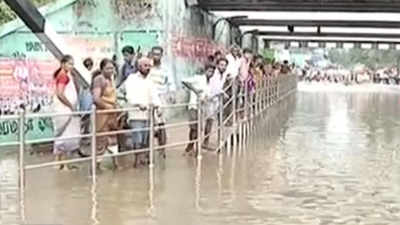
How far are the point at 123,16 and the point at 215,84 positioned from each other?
21.9 ft

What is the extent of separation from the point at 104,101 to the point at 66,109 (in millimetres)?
511

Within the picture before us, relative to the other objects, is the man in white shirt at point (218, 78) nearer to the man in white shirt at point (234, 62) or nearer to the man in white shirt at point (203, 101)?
the man in white shirt at point (203, 101)

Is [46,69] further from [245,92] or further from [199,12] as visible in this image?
[199,12]

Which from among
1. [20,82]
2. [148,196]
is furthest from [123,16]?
[148,196]

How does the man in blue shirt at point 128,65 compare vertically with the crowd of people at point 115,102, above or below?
above

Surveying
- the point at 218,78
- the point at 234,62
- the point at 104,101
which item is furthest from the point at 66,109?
the point at 234,62

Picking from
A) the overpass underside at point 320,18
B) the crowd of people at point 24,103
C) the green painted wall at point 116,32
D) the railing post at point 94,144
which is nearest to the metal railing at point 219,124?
the railing post at point 94,144

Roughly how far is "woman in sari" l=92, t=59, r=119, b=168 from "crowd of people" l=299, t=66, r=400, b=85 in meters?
52.8

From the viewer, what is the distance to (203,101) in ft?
38.3

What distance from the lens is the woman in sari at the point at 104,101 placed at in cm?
1019

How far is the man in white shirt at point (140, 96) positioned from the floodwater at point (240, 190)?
53cm

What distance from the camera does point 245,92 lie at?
1566cm

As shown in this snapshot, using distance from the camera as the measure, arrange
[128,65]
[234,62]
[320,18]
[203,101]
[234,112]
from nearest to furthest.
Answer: [128,65], [203,101], [234,112], [234,62], [320,18]

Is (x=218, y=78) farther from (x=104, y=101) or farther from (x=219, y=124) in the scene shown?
(x=104, y=101)
